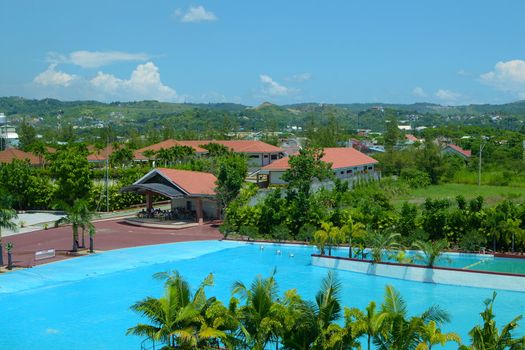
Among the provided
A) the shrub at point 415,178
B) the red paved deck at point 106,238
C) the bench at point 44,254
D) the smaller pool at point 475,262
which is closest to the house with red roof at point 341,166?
the shrub at point 415,178

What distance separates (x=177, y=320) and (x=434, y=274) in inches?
635

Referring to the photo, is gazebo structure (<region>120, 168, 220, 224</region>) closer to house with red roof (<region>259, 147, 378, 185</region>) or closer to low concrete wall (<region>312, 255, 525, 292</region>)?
house with red roof (<region>259, 147, 378, 185</region>)

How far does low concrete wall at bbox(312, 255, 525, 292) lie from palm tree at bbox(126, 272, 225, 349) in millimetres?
15103

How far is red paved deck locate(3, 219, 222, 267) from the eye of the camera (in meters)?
31.2

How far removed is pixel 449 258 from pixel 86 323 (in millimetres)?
17674

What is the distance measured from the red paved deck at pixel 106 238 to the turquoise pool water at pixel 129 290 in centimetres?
176

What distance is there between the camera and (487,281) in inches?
972

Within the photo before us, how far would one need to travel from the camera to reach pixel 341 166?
54.9 m

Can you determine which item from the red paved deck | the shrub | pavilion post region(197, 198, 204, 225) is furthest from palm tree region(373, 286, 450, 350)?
the shrub

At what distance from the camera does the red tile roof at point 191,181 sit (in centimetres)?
4032

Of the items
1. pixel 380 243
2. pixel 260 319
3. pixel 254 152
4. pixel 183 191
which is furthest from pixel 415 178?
pixel 260 319

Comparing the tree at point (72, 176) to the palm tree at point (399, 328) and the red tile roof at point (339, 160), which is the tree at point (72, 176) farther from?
the palm tree at point (399, 328)

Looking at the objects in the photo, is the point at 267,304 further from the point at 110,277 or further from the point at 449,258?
the point at 449,258

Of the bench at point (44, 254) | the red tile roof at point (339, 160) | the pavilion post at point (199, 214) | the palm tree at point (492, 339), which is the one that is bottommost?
the bench at point (44, 254)
